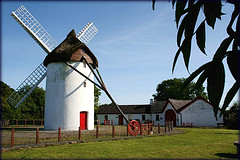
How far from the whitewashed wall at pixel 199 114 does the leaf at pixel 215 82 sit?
106ft

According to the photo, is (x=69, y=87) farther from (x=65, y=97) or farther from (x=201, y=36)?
(x=201, y=36)

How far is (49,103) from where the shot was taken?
810 inches

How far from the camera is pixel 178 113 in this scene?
32.6 meters

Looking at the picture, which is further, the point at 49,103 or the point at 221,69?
the point at 49,103

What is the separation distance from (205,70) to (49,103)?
20738 mm

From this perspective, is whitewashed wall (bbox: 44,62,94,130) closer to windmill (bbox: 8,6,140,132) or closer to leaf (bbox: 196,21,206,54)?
windmill (bbox: 8,6,140,132)

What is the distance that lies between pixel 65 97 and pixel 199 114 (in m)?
20.9

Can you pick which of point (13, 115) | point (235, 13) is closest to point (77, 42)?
point (235, 13)

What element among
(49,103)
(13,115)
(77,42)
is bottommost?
(13,115)

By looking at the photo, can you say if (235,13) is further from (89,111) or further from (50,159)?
(89,111)

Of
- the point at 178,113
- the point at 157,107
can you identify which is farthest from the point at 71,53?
the point at 157,107

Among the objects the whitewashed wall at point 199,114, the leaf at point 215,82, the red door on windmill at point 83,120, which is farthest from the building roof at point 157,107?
the leaf at point 215,82

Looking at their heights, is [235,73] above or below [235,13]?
below

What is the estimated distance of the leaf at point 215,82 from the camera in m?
1.24
